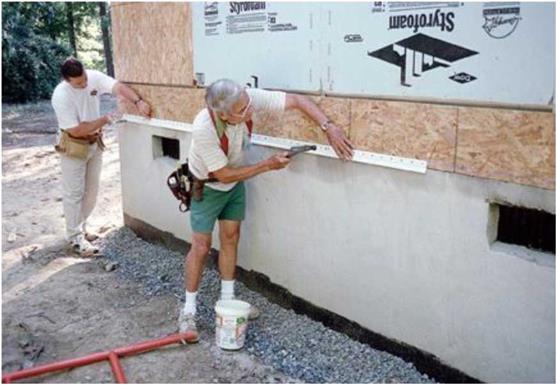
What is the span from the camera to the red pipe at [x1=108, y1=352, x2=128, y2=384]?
3.31 m

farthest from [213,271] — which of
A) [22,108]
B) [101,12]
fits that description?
[101,12]

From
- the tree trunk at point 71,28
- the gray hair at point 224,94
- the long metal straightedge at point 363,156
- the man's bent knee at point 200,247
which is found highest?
the tree trunk at point 71,28

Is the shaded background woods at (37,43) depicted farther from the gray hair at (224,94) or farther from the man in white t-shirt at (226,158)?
the gray hair at (224,94)

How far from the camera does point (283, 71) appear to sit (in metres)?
3.88

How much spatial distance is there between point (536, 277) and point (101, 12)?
19.6 meters

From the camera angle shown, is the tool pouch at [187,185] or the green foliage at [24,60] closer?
the tool pouch at [187,185]

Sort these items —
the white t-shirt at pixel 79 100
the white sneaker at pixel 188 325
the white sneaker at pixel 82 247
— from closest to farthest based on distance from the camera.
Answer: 1. the white sneaker at pixel 188 325
2. the white t-shirt at pixel 79 100
3. the white sneaker at pixel 82 247

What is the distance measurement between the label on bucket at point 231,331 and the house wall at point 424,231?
2.09ft

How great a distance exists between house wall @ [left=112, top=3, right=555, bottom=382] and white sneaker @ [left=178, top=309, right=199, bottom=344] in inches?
30.2

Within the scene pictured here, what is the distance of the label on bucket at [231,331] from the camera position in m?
3.60

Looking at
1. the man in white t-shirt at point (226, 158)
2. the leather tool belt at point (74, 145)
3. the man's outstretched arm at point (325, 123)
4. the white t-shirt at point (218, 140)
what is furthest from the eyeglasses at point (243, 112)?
the leather tool belt at point (74, 145)

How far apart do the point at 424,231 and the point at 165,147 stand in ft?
10.2

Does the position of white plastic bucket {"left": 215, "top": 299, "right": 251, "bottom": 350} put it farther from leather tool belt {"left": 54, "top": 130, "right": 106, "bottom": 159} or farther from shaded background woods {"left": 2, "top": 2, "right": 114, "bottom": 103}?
shaded background woods {"left": 2, "top": 2, "right": 114, "bottom": 103}

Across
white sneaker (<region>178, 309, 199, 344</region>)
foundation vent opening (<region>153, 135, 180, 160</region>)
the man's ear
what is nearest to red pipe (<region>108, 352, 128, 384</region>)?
white sneaker (<region>178, 309, 199, 344</region>)
